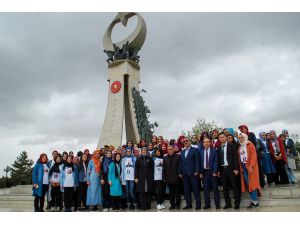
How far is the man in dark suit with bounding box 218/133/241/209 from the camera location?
5543mm

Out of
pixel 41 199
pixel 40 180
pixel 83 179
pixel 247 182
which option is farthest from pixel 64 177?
pixel 247 182

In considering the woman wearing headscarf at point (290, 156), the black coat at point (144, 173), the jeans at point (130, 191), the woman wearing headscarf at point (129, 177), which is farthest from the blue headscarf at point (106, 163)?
the woman wearing headscarf at point (290, 156)

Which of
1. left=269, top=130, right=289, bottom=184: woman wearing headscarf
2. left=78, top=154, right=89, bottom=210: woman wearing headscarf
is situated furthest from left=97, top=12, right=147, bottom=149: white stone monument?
left=269, top=130, right=289, bottom=184: woman wearing headscarf

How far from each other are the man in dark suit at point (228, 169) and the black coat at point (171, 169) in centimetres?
94

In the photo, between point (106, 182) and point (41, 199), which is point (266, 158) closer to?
point (106, 182)

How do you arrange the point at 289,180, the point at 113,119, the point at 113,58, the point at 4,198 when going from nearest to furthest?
the point at 289,180, the point at 4,198, the point at 113,119, the point at 113,58

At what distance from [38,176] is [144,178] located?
8.75 ft

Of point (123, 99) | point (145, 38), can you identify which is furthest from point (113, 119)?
point (145, 38)

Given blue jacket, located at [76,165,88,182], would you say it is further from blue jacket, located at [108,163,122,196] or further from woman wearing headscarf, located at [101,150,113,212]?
blue jacket, located at [108,163,122,196]

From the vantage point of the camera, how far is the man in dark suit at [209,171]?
227 inches

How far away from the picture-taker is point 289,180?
730 cm

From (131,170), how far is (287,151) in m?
4.02

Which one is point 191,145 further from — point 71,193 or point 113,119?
point 113,119

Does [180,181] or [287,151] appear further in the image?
[287,151]
